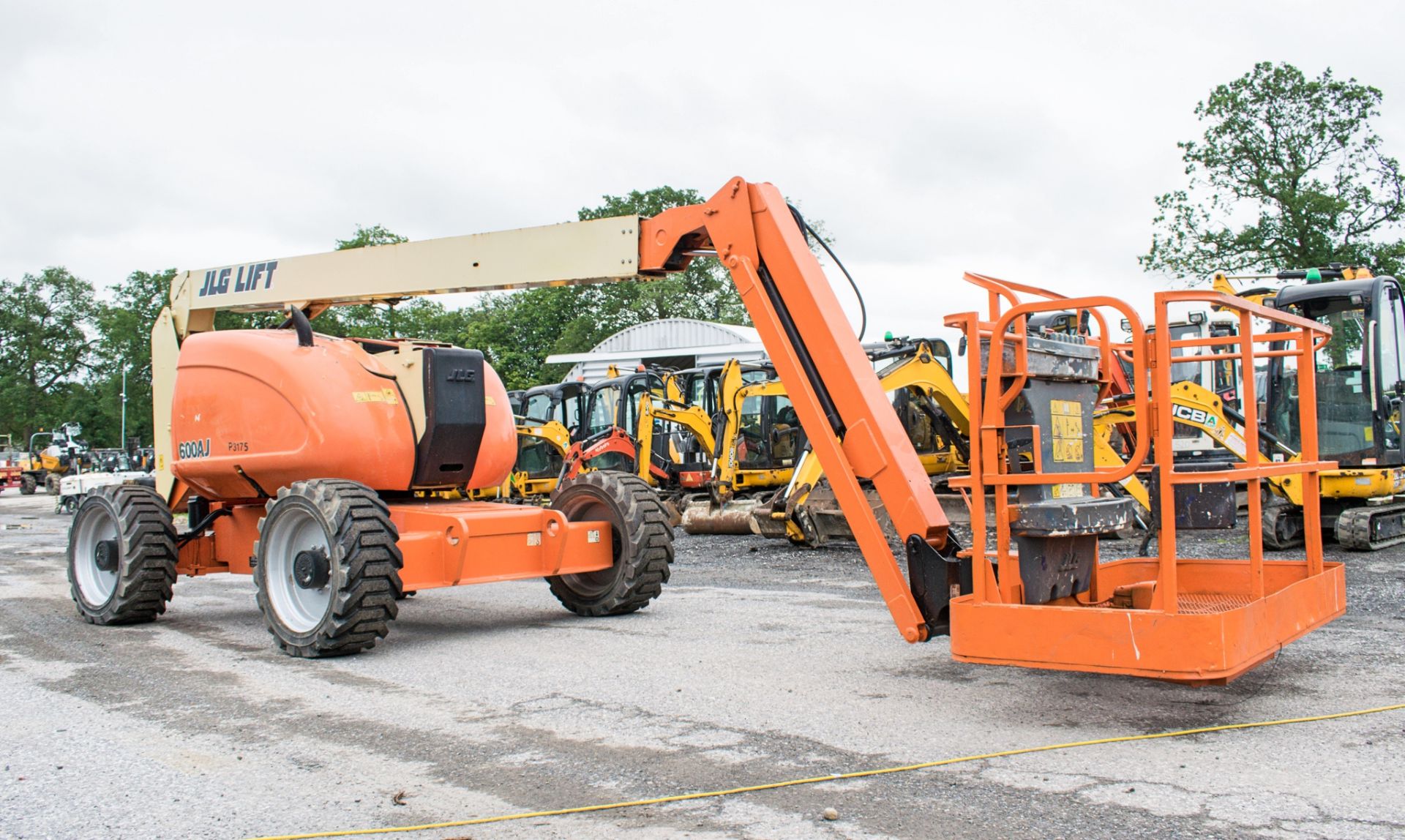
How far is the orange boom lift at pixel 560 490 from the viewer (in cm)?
510

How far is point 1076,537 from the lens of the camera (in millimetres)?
5449

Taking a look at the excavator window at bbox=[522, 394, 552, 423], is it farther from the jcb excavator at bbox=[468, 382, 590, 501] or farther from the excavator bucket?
the excavator bucket

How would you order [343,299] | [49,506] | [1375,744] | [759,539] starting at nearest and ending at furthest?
[1375,744] → [343,299] → [759,539] → [49,506]

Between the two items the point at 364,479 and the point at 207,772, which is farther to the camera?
the point at 364,479

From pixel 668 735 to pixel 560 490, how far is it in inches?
164

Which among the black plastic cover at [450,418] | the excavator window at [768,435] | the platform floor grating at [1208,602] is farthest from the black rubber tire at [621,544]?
the excavator window at [768,435]

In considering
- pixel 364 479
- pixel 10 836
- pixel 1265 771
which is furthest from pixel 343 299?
pixel 1265 771

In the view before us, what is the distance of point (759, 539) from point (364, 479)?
7.99m

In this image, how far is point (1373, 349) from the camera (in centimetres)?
1181

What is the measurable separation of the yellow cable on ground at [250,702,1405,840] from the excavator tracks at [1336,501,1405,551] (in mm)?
7247

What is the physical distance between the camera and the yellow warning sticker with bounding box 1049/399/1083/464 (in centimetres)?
544

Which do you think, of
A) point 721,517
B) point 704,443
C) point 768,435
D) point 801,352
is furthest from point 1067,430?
point 704,443

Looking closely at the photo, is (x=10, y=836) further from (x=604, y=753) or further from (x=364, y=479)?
(x=364, y=479)

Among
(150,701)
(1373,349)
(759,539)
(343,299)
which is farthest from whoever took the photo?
(759,539)
